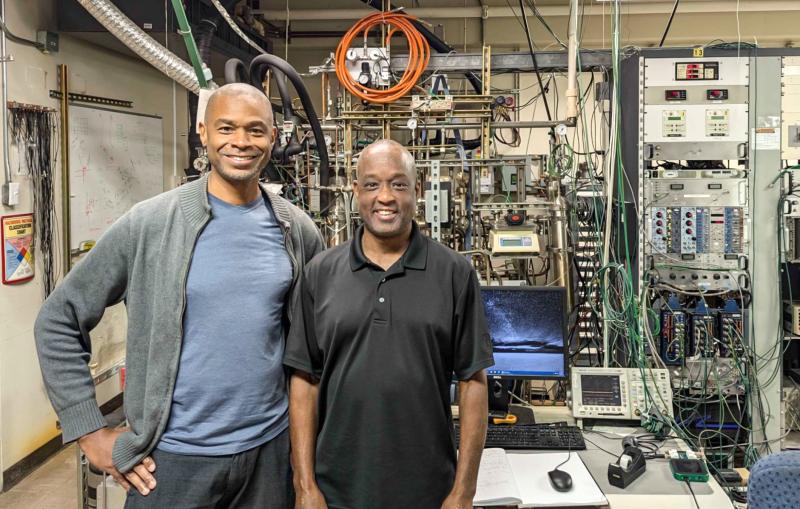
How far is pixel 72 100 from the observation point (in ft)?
12.9

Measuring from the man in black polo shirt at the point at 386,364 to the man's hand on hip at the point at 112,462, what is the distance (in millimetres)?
326

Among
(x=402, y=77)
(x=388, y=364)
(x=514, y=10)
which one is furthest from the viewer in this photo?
(x=514, y=10)

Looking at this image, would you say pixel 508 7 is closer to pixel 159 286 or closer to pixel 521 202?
pixel 521 202

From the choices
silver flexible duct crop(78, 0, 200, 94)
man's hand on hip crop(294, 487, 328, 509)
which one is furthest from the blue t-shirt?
silver flexible duct crop(78, 0, 200, 94)

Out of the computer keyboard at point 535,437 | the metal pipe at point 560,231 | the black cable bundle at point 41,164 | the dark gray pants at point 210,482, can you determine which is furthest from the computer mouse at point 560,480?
the black cable bundle at point 41,164

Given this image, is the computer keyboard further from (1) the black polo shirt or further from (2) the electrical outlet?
(2) the electrical outlet

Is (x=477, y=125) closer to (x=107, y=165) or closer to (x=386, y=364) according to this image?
(x=386, y=364)

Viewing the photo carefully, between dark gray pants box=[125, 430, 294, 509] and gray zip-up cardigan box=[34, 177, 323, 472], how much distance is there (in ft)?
0.24

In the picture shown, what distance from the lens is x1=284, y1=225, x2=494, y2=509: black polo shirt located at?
4.54 feet

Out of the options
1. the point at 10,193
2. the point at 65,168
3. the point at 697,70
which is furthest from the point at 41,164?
the point at 697,70

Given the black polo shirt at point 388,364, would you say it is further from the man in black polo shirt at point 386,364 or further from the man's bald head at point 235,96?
the man's bald head at point 235,96

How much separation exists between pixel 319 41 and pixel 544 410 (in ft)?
16.5

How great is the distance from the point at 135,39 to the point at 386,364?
2.65m

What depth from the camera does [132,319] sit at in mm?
1461
